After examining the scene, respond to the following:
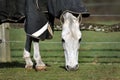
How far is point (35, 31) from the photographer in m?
7.79

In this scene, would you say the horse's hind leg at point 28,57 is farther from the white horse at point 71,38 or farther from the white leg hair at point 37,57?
the white horse at point 71,38

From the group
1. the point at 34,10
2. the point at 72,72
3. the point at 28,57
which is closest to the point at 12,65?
the point at 28,57

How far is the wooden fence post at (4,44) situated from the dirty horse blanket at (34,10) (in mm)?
1451

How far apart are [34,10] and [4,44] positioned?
6.74 feet

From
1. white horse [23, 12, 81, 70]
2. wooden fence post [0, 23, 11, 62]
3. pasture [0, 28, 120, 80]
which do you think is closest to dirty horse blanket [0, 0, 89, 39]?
white horse [23, 12, 81, 70]

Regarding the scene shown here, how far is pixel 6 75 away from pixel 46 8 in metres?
1.24

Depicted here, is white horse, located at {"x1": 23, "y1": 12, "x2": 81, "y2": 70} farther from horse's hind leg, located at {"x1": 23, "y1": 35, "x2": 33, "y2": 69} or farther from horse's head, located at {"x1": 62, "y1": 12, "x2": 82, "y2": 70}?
horse's hind leg, located at {"x1": 23, "y1": 35, "x2": 33, "y2": 69}

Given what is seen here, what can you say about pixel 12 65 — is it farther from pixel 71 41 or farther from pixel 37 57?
pixel 71 41

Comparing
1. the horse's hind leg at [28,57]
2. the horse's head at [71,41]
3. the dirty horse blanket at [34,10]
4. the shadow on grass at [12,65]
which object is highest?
the dirty horse blanket at [34,10]

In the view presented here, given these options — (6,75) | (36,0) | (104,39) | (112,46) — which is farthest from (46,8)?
(104,39)

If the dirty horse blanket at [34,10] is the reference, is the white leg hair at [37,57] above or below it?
below

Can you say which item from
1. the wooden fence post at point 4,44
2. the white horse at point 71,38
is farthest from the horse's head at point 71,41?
the wooden fence post at point 4,44

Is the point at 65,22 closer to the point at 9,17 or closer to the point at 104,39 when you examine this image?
the point at 9,17

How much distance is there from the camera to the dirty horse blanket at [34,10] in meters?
7.67
